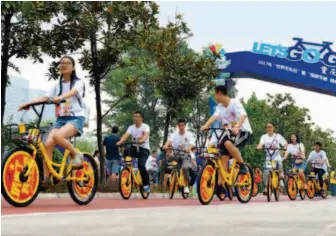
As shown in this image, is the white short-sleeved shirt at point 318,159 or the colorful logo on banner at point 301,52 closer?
the white short-sleeved shirt at point 318,159

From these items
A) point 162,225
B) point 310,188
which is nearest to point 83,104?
point 162,225

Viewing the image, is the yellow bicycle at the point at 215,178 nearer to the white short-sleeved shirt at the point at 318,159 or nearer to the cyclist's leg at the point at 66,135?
the cyclist's leg at the point at 66,135

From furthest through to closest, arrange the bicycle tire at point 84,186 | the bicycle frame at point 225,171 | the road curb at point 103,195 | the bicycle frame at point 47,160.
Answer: the road curb at point 103,195
the bicycle frame at point 225,171
the bicycle tire at point 84,186
the bicycle frame at point 47,160

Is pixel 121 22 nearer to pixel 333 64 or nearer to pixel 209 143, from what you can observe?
pixel 209 143

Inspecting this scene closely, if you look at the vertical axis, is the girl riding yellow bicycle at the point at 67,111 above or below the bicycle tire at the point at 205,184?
above

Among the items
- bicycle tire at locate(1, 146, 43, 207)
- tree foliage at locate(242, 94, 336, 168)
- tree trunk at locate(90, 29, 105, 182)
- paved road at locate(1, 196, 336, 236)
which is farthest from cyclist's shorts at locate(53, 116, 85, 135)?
tree foliage at locate(242, 94, 336, 168)

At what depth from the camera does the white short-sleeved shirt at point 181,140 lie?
14328mm

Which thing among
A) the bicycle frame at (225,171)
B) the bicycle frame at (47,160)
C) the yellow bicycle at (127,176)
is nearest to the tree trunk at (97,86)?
the yellow bicycle at (127,176)

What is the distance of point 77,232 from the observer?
5266 millimetres

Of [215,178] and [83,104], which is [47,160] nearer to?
[83,104]

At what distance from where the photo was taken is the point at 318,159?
2008cm

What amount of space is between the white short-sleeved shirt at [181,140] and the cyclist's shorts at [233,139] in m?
3.10

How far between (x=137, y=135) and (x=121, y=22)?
5.04 m

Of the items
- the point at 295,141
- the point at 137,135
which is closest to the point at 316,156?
the point at 295,141
